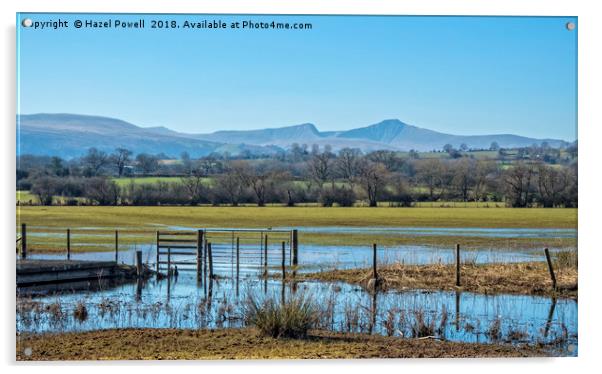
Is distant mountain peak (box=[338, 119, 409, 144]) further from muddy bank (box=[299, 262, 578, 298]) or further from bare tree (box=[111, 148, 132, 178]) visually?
bare tree (box=[111, 148, 132, 178])

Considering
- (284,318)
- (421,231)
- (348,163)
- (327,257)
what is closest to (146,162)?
(284,318)

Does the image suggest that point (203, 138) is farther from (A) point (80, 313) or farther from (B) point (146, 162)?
(A) point (80, 313)

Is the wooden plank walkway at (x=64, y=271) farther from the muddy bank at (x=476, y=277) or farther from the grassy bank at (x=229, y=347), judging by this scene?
the grassy bank at (x=229, y=347)

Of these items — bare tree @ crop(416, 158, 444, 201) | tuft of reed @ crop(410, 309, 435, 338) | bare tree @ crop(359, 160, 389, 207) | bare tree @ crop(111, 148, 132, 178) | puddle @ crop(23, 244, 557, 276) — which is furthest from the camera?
bare tree @ crop(359, 160, 389, 207)

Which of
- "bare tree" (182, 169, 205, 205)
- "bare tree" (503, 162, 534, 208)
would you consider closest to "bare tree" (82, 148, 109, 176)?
"bare tree" (182, 169, 205, 205)

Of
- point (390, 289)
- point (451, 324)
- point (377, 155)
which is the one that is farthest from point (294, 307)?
point (377, 155)
